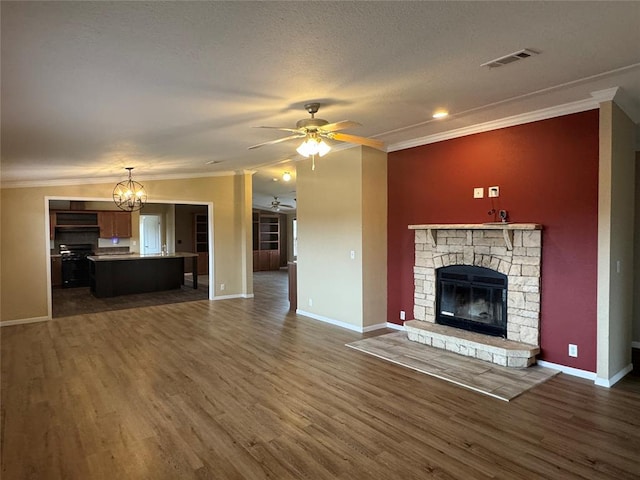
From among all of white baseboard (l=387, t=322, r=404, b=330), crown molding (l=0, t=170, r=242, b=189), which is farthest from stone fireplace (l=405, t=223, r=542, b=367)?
crown molding (l=0, t=170, r=242, b=189)

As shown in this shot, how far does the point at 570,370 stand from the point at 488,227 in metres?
1.70

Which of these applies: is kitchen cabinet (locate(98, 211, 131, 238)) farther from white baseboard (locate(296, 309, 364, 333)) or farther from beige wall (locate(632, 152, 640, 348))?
beige wall (locate(632, 152, 640, 348))

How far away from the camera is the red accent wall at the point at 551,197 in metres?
3.75

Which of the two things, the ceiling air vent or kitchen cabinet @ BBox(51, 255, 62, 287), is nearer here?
the ceiling air vent

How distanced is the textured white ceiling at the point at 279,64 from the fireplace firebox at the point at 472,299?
1.90m

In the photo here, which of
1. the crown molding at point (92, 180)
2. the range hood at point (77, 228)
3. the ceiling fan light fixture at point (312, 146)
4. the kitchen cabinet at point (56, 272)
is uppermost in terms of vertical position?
the crown molding at point (92, 180)

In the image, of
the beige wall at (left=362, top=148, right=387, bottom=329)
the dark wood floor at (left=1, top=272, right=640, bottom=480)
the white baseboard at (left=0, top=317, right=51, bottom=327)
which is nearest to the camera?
the dark wood floor at (left=1, top=272, right=640, bottom=480)

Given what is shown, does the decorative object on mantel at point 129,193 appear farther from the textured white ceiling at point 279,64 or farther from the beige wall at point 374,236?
the beige wall at point 374,236

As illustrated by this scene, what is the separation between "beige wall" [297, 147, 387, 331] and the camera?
5559 mm

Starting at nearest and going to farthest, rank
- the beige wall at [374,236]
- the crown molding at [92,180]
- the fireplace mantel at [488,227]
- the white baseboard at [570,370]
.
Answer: the white baseboard at [570,370] → the fireplace mantel at [488,227] → the beige wall at [374,236] → the crown molding at [92,180]

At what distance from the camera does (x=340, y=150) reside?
5812mm

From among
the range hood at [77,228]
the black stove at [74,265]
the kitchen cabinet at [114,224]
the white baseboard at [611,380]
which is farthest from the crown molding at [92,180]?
the white baseboard at [611,380]

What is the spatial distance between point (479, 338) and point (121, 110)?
4.39 metres

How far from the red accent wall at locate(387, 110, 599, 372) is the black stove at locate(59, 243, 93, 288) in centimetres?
969
